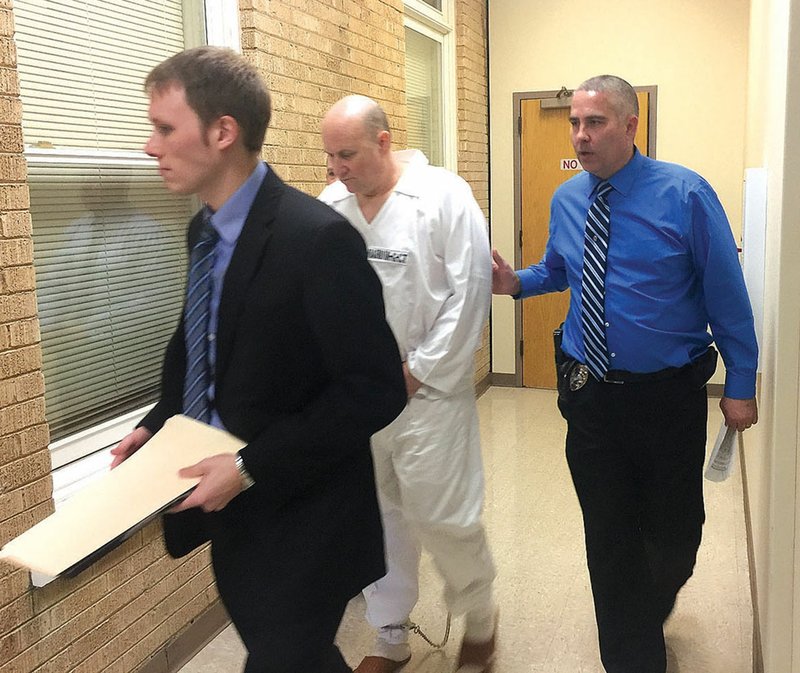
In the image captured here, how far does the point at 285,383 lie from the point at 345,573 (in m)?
0.37

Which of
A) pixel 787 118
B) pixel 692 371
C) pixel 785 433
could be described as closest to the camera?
pixel 787 118

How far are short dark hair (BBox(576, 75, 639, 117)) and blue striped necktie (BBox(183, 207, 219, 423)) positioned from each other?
3.99 feet

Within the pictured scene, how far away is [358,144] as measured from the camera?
2.39 metres

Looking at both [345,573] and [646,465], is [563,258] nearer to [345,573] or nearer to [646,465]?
[646,465]

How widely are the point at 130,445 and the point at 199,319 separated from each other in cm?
33

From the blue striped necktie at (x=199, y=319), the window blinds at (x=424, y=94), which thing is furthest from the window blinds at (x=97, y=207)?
the window blinds at (x=424, y=94)

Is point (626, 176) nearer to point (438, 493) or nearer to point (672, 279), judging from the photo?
point (672, 279)

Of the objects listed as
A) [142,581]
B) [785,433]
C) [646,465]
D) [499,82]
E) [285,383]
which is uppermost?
[499,82]

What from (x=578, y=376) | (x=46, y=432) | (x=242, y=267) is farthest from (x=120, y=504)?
(x=578, y=376)

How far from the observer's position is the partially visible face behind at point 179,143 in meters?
1.38

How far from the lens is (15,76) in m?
2.03

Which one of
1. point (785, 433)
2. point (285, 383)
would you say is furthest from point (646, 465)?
point (285, 383)

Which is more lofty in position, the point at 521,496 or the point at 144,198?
the point at 144,198

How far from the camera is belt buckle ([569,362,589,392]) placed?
2.35 meters
